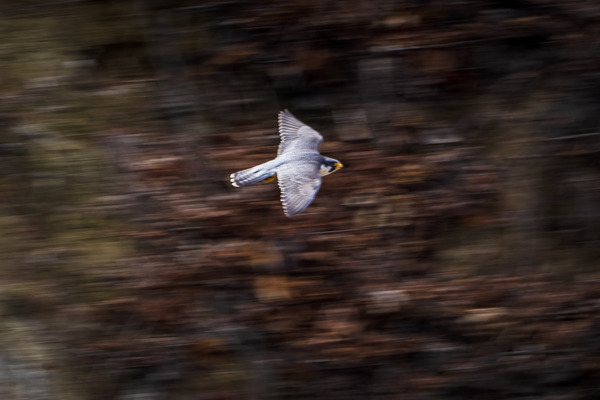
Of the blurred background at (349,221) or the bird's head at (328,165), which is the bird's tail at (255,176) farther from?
the blurred background at (349,221)

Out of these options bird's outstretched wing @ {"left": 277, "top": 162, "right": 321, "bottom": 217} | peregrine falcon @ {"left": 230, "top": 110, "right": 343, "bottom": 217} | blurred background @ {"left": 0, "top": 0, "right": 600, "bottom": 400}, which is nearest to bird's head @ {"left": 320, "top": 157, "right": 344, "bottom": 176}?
peregrine falcon @ {"left": 230, "top": 110, "right": 343, "bottom": 217}

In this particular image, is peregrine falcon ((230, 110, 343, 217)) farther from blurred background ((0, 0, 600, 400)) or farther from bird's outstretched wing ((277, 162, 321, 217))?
blurred background ((0, 0, 600, 400))

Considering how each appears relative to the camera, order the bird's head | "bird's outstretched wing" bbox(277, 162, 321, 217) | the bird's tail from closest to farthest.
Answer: "bird's outstretched wing" bbox(277, 162, 321, 217) < the bird's tail < the bird's head

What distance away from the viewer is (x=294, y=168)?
3.77m

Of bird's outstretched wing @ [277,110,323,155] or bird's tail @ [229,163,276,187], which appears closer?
bird's tail @ [229,163,276,187]

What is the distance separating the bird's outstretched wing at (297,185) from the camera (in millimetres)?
3588

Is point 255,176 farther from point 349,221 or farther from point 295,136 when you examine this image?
point 349,221

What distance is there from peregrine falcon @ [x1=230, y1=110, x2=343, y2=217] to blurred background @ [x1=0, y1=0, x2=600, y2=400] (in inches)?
16.9

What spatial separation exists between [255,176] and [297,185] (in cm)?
31

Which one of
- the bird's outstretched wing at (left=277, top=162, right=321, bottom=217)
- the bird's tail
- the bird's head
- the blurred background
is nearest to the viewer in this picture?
the bird's outstretched wing at (left=277, top=162, right=321, bottom=217)

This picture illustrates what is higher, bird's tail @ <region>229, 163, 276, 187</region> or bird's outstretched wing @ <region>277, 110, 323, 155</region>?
bird's outstretched wing @ <region>277, 110, 323, 155</region>

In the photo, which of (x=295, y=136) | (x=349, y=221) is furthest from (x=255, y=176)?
(x=349, y=221)

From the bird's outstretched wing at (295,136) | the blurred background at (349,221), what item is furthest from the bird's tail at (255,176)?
the blurred background at (349,221)

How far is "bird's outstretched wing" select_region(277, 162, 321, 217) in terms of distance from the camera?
3588 millimetres
